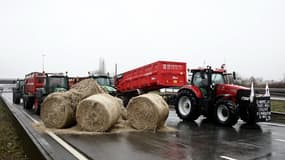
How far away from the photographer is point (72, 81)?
2175cm

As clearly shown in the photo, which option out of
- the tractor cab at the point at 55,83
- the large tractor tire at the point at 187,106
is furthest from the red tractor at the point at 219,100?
the tractor cab at the point at 55,83

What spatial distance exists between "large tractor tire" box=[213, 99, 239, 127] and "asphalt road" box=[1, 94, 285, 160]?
30.0 inches

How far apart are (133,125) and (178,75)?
25.1ft

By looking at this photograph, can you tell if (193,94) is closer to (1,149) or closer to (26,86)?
(1,149)

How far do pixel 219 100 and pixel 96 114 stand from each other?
205 inches

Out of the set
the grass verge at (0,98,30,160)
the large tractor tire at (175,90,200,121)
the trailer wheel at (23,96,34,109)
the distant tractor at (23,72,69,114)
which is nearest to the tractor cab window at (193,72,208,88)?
the large tractor tire at (175,90,200,121)

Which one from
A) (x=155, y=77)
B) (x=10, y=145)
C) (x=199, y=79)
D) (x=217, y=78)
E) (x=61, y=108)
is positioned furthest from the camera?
(x=155, y=77)

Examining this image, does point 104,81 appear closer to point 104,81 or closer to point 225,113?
point 104,81

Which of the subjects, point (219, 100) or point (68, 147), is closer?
point (68, 147)

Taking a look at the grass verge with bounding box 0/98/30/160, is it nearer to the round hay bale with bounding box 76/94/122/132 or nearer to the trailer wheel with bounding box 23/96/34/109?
the round hay bale with bounding box 76/94/122/132

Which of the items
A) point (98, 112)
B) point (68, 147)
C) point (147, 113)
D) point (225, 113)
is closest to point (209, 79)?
point (225, 113)

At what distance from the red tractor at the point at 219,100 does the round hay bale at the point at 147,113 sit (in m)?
2.87

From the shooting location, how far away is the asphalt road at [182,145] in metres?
7.51

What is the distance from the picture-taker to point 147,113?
10.9m
